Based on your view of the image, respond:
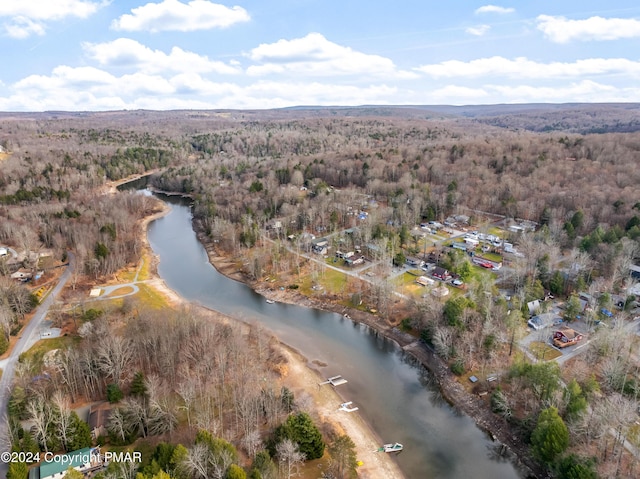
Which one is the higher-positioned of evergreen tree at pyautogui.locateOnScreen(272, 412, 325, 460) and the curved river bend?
evergreen tree at pyautogui.locateOnScreen(272, 412, 325, 460)

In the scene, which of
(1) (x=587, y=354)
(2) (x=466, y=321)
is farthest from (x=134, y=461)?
(1) (x=587, y=354)

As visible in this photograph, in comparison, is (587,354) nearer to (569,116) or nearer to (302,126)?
(302,126)

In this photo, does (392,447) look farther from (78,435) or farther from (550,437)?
(78,435)

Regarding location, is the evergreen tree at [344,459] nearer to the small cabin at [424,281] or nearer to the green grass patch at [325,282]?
the green grass patch at [325,282]

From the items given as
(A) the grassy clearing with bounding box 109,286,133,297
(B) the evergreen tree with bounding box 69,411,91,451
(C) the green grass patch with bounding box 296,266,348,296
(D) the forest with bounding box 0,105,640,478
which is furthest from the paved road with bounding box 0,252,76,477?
(C) the green grass patch with bounding box 296,266,348,296

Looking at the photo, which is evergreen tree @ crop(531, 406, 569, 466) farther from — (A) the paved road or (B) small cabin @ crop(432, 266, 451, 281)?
(A) the paved road

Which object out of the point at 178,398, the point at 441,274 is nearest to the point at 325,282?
the point at 441,274
